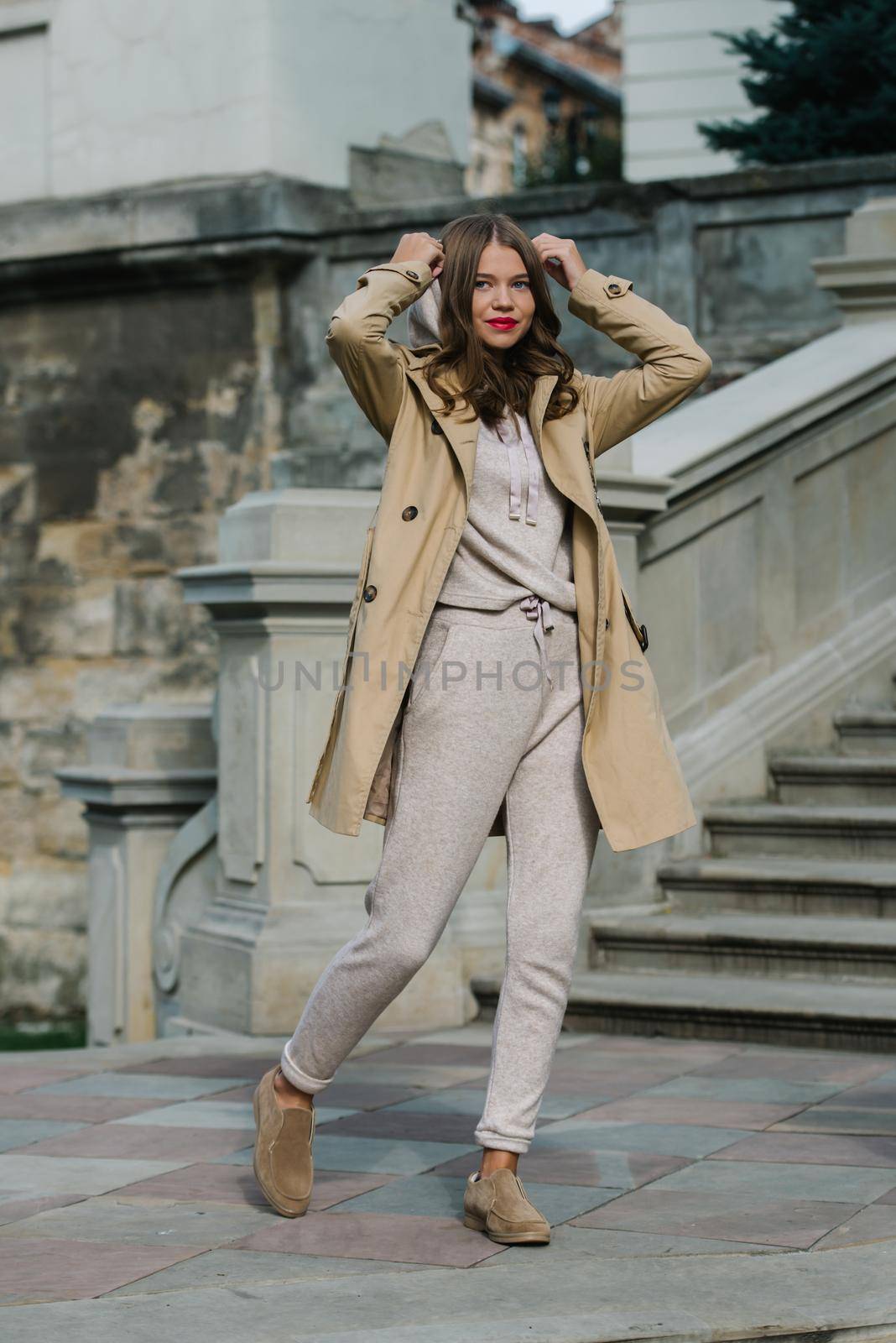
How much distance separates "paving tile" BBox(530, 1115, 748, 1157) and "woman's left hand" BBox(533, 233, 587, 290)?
71.6 inches

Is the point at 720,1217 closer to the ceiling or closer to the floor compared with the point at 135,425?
closer to the floor

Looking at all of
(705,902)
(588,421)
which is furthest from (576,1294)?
(705,902)

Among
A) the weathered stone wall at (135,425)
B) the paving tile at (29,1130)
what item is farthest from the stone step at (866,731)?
the paving tile at (29,1130)

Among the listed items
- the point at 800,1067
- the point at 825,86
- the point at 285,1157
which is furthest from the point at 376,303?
the point at 825,86

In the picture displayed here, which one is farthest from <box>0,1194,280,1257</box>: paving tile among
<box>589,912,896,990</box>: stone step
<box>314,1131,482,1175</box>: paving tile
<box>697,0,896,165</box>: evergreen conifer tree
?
<box>697,0,896,165</box>: evergreen conifer tree

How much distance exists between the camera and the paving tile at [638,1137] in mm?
4438

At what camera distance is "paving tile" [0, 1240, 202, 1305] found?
136 inches

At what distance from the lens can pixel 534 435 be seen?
3.91m


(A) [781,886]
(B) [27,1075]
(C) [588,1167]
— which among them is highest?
(A) [781,886]

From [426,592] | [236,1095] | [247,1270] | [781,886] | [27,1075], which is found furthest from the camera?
[781,886]

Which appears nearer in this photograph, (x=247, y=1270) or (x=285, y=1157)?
(x=247, y=1270)

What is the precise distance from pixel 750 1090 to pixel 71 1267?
2.00 metres

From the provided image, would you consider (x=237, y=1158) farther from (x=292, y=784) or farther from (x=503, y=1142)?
(x=292, y=784)

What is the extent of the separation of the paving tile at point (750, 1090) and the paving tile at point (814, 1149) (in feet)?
1.23
